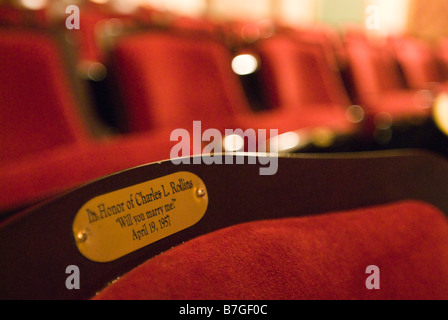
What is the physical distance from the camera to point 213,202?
12 cm

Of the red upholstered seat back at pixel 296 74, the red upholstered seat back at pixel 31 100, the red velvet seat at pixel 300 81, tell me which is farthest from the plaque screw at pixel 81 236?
the red upholstered seat back at pixel 296 74

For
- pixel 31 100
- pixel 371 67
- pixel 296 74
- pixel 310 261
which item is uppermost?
pixel 371 67

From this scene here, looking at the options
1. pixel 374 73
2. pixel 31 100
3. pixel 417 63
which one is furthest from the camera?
pixel 417 63

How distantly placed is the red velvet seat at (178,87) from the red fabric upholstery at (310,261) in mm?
352

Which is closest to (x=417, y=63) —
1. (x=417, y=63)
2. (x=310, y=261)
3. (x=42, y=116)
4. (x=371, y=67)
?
(x=417, y=63)

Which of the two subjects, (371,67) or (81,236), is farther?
(371,67)

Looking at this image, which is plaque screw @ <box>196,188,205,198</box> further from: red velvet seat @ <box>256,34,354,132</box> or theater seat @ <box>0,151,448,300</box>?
red velvet seat @ <box>256,34,354,132</box>

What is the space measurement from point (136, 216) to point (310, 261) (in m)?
0.06

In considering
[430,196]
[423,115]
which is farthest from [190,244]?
[423,115]

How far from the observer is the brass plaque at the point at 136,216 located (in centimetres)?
10

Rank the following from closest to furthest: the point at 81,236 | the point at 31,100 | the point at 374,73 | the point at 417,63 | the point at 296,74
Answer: the point at 81,236
the point at 31,100
the point at 296,74
the point at 374,73
the point at 417,63

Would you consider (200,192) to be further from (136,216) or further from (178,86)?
(178,86)

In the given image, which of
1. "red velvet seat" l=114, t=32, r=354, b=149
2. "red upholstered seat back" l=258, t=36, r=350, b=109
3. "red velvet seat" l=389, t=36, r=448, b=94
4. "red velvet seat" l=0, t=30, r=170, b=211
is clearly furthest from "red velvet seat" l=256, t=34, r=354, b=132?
"red velvet seat" l=389, t=36, r=448, b=94

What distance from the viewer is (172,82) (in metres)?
0.55
